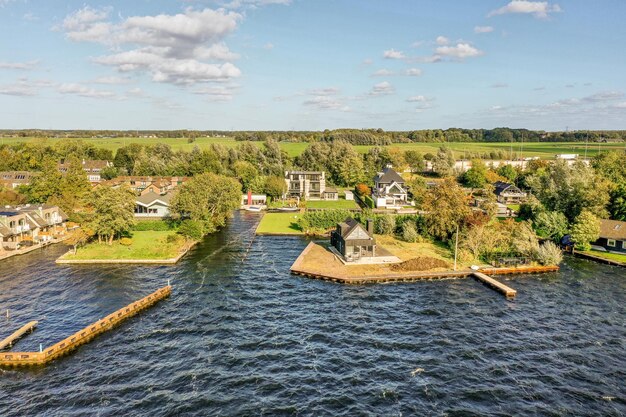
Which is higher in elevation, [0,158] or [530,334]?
[0,158]

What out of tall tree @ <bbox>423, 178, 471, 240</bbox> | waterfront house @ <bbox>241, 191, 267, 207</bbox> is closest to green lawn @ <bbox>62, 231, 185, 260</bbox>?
waterfront house @ <bbox>241, 191, 267, 207</bbox>

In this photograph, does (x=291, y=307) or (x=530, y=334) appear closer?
(x=530, y=334)

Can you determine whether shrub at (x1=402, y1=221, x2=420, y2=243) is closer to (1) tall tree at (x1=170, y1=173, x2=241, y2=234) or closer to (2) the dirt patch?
→ (2) the dirt patch

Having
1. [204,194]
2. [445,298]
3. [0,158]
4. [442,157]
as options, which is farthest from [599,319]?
[0,158]

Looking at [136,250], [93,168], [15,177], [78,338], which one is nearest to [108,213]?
[136,250]

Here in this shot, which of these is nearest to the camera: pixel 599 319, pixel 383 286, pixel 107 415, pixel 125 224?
pixel 107 415

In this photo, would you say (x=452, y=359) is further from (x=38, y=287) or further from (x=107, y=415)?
(x=38, y=287)

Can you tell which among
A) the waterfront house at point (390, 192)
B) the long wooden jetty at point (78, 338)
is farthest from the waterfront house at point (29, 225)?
the waterfront house at point (390, 192)
